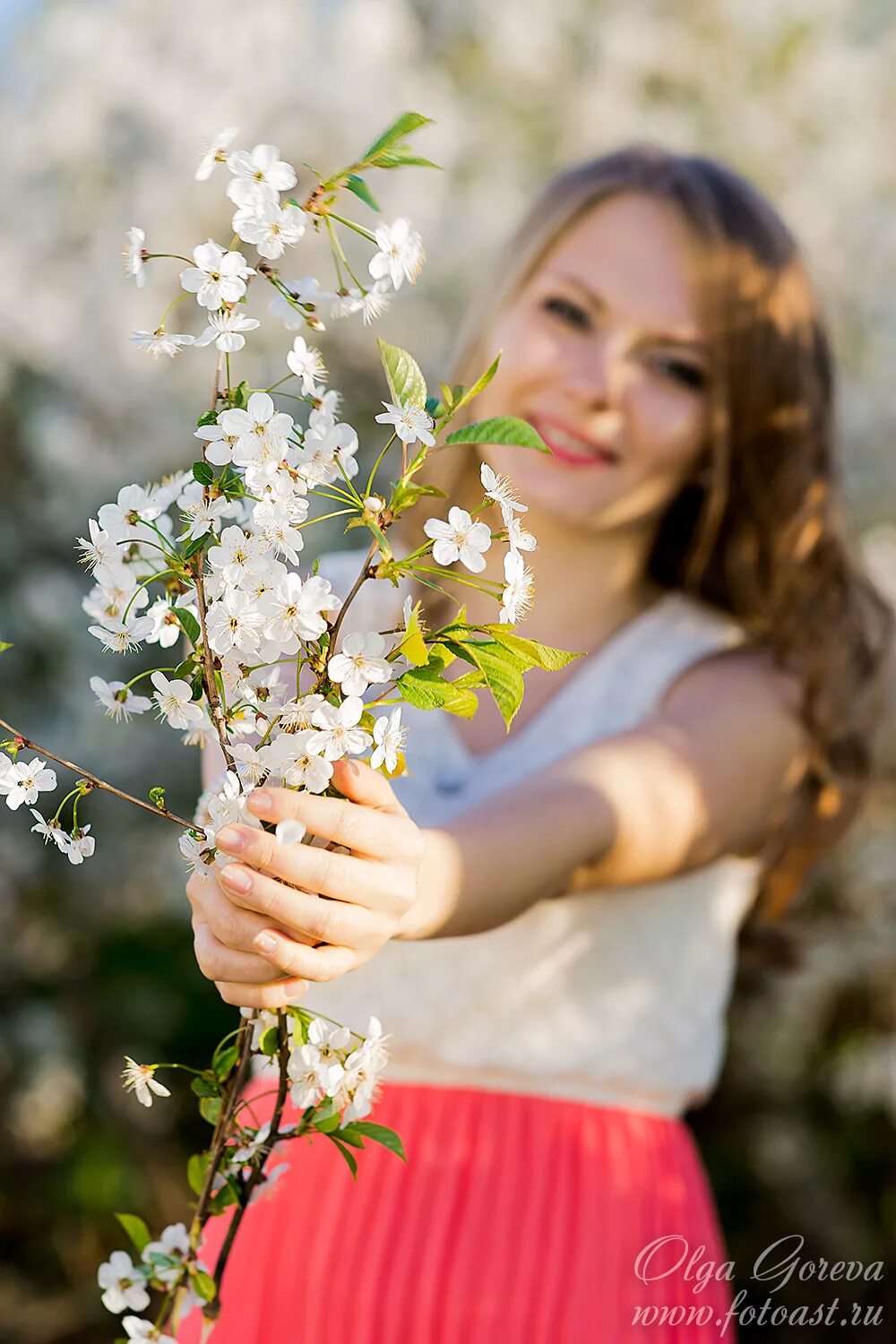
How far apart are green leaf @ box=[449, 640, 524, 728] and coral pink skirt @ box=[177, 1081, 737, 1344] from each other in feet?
2.58

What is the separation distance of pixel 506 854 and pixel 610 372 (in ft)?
2.48

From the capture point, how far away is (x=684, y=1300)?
4.70ft

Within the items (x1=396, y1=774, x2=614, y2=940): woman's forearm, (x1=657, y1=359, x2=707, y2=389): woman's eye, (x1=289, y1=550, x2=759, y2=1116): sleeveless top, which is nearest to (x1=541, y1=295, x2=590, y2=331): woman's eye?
(x1=657, y1=359, x2=707, y2=389): woman's eye

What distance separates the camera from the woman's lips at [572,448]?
1581 mm

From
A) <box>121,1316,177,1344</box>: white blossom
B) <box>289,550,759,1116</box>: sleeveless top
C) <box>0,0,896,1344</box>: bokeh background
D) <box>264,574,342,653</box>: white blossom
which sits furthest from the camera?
<box>0,0,896,1344</box>: bokeh background

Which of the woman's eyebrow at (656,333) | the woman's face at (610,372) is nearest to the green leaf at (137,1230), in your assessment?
the woman's face at (610,372)

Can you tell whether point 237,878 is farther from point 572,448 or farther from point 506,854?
point 572,448

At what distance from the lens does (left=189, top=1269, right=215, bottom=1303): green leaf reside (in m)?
0.78

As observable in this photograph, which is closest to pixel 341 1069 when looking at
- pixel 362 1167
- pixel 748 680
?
pixel 362 1167

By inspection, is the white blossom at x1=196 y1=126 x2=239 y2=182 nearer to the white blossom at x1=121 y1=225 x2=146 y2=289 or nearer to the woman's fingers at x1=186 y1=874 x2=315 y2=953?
the white blossom at x1=121 y1=225 x2=146 y2=289

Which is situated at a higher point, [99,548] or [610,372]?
[610,372]

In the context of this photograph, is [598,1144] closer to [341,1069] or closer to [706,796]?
[706,796]

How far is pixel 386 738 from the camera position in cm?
69

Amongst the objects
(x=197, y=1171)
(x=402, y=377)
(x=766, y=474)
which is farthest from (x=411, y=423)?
Answer: (x=766, y=474)
